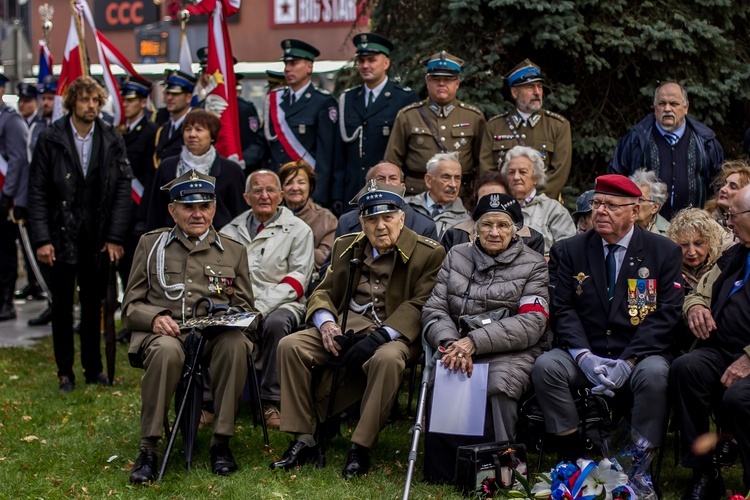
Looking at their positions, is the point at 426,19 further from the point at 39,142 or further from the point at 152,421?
the point at 152,421

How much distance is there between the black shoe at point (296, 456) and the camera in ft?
21.7

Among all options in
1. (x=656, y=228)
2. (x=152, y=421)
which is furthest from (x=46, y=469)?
(x=656, y=228)

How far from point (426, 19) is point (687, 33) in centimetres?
259

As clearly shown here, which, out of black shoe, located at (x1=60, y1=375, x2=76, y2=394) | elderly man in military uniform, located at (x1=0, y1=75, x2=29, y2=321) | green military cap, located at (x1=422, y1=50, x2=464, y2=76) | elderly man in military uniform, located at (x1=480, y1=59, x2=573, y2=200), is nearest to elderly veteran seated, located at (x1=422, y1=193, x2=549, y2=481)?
elderly man in military uniform, located at (x1=480, y1=59, x2=573, y2=200)

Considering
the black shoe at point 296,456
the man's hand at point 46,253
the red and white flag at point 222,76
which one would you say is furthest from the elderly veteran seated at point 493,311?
the red and white flag at point 222,76

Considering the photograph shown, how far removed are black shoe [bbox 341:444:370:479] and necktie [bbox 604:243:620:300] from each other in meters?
1.78

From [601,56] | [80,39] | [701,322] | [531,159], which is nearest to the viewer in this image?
[701,322]

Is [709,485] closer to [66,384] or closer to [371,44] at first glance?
[371,44]

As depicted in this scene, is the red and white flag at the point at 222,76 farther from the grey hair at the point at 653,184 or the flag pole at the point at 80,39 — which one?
the grey hair at the point at 653,184

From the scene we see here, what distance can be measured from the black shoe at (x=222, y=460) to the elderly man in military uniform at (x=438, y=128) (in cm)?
314

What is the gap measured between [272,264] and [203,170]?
125 cm

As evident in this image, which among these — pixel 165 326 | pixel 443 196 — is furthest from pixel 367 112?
pixel 165 326

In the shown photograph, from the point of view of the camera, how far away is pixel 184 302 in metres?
7.05

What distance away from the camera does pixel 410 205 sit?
811 cm
